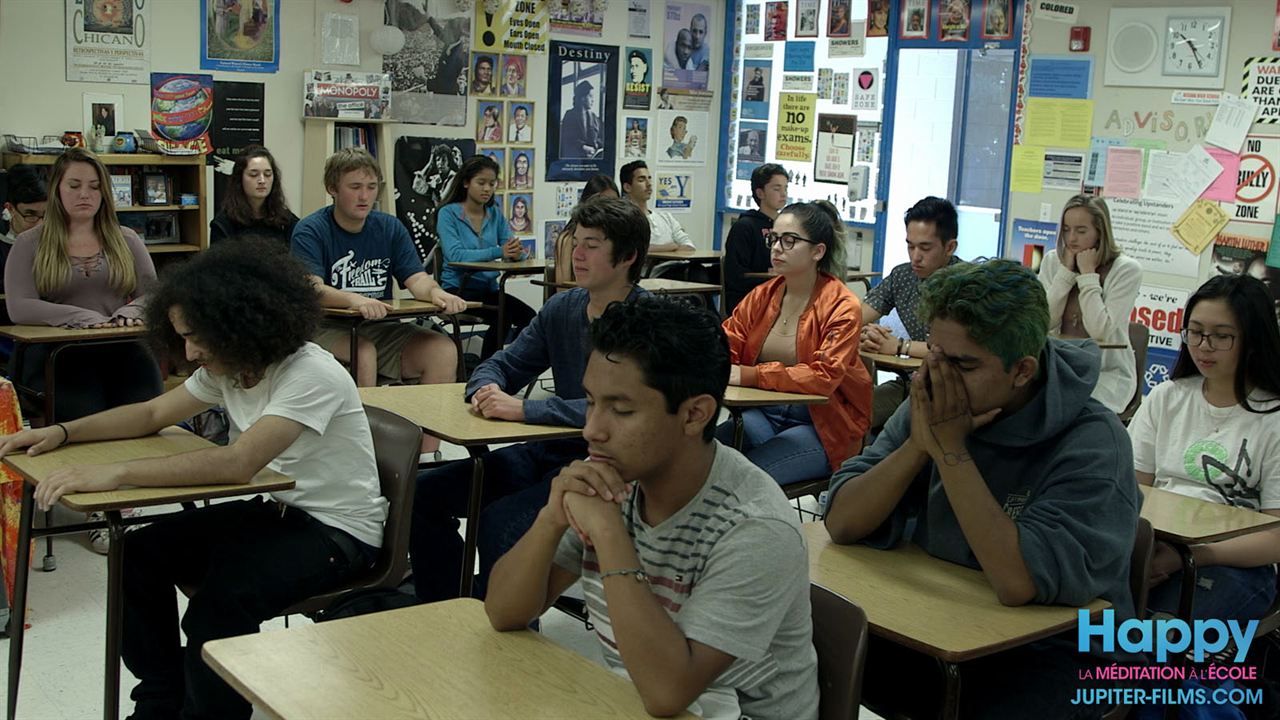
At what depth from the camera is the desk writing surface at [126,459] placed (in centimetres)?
240

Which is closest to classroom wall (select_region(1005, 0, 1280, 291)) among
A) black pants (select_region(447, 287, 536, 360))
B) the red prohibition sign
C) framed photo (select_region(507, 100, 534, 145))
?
the red prohibition sign

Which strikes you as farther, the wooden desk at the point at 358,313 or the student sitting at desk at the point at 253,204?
the student sitting at desk at the point at 253,204

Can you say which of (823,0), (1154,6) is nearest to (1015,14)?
(1154,6)

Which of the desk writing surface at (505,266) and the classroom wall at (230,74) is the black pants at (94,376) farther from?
the classroom wall at (230,74)

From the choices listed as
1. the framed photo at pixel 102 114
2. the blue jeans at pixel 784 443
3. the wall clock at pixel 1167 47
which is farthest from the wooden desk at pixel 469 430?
the wall clock at pixel 1167 47

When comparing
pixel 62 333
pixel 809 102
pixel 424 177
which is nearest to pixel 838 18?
pixel 809 102

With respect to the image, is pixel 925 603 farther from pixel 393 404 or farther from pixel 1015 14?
pixel 1015 14

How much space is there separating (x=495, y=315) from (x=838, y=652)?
5.09 meters

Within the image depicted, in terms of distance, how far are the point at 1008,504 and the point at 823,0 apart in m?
7.09

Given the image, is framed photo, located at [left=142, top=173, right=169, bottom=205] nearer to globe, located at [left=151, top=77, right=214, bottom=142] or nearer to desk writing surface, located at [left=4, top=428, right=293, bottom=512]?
globe, located at [left=151, top=77, right=214, bottom=142]

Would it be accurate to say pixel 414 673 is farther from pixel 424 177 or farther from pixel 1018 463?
pixel 424 177

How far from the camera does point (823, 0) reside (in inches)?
343

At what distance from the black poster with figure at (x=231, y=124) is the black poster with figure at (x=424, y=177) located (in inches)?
38.4

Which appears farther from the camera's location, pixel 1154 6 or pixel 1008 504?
pixel 1154 6
